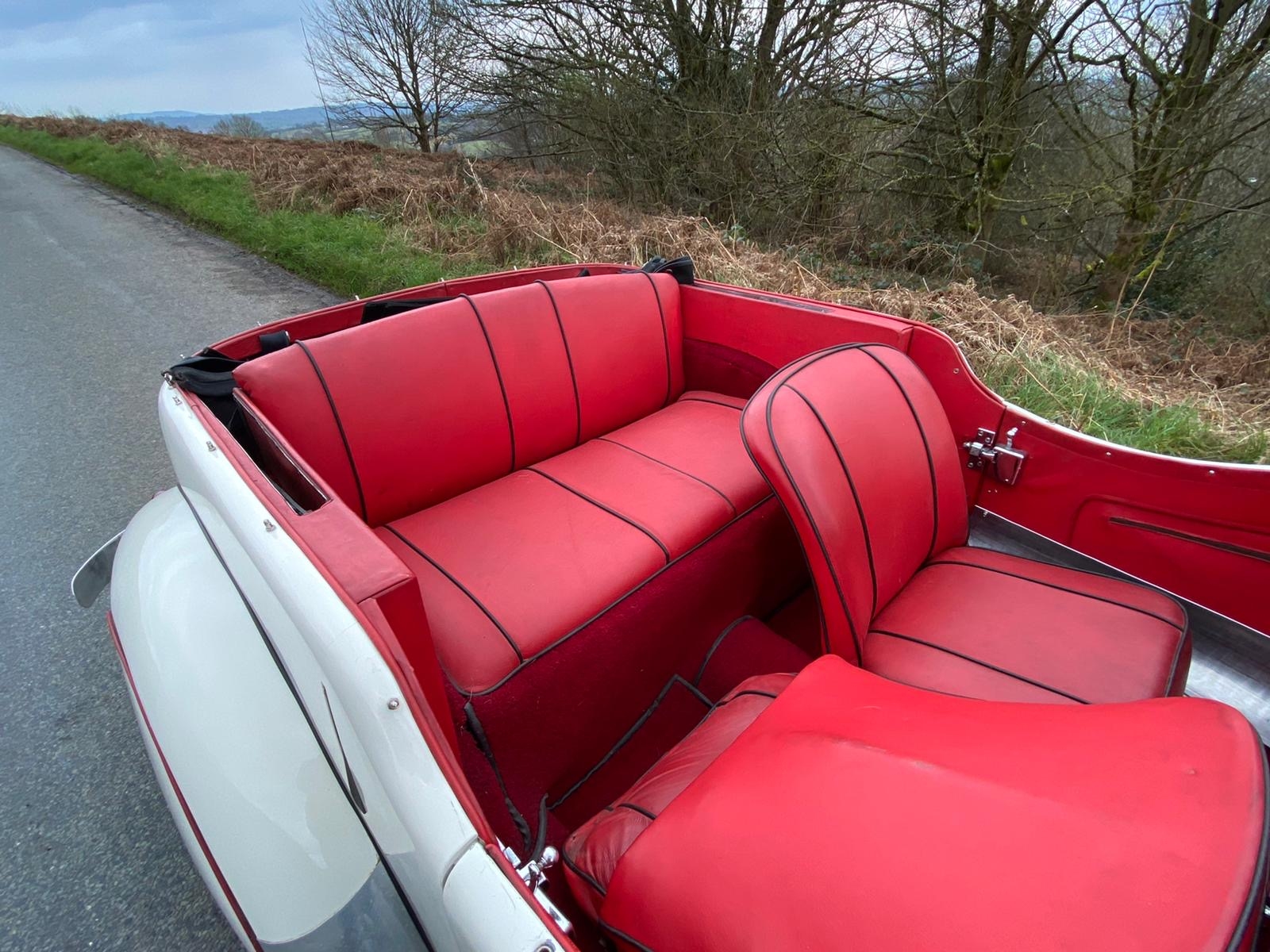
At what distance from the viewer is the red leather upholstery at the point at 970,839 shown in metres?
0.61

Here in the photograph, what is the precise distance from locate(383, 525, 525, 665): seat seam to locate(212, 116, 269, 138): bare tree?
50.8 feet

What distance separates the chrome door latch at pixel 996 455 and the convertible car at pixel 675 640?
0.03ft

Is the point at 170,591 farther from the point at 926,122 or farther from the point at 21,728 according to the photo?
the point at 926,122

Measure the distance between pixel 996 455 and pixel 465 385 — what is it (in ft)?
4.80

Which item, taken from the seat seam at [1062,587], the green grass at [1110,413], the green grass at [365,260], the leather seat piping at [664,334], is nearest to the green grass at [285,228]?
the green grass at [365,260]

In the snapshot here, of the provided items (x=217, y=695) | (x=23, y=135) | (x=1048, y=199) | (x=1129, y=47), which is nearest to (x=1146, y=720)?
(x=217, y=695)

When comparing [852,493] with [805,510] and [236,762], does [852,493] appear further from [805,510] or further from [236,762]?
[236,762]

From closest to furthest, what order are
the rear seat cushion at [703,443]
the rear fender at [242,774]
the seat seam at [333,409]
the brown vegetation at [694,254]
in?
the rear fender at [242,774]
the seat seam at [333,409]
the rear seat cushion at [703,443]
the brown vegetation at [694,254]

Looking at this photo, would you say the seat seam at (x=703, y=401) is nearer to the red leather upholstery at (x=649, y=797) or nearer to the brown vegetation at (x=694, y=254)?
the red leather upholstery at (x=649, y=797)

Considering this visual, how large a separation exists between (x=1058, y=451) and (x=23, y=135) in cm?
2447

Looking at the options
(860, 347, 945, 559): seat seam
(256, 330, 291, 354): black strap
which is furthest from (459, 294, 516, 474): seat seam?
(860, 347, 945, 559): seat seam

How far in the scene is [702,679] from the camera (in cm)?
175

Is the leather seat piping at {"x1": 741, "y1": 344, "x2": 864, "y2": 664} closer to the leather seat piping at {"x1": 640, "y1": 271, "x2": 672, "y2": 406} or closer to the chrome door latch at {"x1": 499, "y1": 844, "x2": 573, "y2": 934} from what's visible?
the chrome door latch at {"x1": 499, "y1": 844, "x2": 573, "y2": 934}

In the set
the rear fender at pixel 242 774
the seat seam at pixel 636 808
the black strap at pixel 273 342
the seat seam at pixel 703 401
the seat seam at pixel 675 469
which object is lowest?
the seat seam at pixel 636 808
